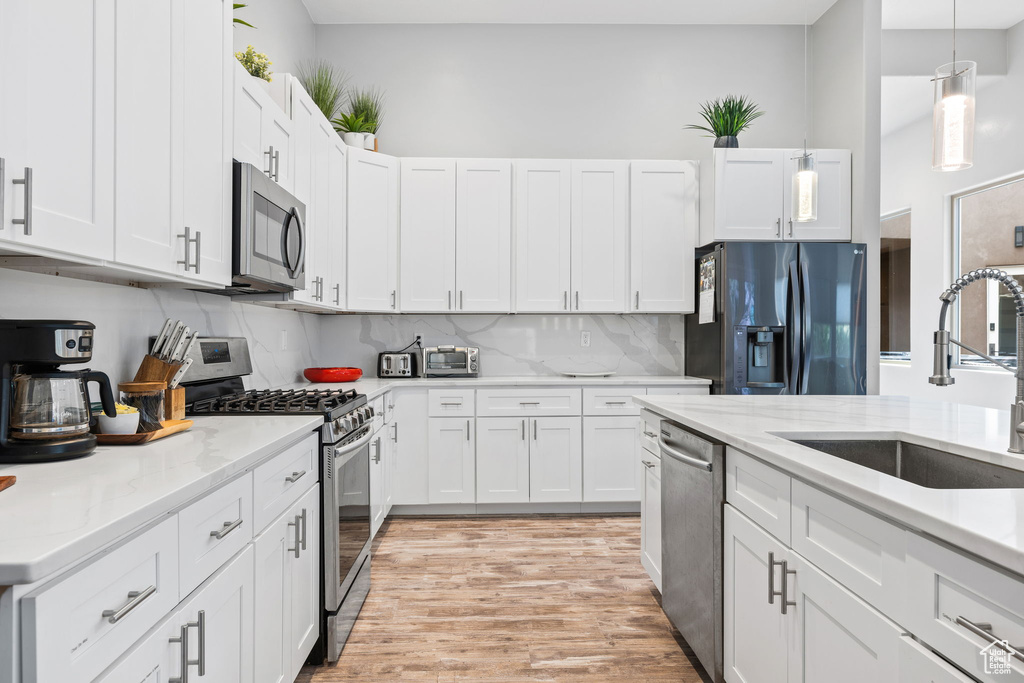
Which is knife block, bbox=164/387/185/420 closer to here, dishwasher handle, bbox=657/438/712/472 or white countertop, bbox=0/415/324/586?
white countertop, bbox=0/415/324/586

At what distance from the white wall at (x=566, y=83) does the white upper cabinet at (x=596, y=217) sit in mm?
462

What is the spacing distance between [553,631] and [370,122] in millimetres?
3314

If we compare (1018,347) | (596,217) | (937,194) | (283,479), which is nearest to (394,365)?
(596,217)

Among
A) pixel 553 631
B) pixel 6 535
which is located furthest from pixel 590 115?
pixel 6 535

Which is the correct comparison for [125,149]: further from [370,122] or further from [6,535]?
[370,122]

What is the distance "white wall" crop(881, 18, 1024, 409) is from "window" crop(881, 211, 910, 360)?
0.45ft

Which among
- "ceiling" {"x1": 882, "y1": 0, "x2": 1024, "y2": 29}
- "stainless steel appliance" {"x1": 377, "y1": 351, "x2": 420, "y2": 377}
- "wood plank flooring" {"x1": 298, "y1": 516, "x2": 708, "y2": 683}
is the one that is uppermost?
Result: "ceiling" {"x1": 882, "y1": 0, "x2": 1024, "y2": 29}

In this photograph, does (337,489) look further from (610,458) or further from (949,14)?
(949,14)

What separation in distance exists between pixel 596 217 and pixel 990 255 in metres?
3.53

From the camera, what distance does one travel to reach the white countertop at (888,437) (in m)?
0.85

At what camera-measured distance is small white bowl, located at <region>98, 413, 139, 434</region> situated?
1521 mm

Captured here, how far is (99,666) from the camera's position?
0.88 metres

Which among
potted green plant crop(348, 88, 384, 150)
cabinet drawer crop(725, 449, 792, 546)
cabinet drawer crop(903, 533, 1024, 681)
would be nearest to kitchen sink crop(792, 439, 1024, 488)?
cabinet drawer crop(725, 449, 792, 546)

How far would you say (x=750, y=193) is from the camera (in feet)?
12.8
